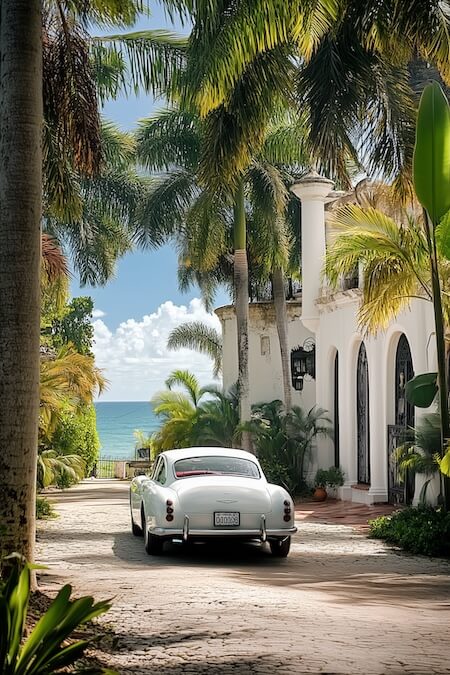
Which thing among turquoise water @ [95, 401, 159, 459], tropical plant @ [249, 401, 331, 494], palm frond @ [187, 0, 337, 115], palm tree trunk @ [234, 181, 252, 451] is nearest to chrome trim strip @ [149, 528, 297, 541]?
palm frond @ [187, 0, 337, 115]

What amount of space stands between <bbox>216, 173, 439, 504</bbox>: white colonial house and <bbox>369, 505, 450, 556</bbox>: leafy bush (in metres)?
2.37

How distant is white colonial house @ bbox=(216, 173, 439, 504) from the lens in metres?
20.2

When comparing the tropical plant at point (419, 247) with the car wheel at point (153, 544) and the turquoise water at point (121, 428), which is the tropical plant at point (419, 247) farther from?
the turquoise water at point (121, 428)

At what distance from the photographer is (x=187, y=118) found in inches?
1110

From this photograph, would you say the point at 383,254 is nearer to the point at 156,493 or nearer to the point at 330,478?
the point at 156,493

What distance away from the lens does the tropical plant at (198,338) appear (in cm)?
4359

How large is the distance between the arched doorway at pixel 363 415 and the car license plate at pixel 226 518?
447 inches

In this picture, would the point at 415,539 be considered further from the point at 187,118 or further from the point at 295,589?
the point at 187,118

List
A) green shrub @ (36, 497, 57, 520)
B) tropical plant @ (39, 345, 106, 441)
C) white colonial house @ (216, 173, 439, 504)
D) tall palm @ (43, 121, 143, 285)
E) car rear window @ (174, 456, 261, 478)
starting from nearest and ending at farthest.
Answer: car rear window @ (174, 456, 261, 478) < green shrub @ (36, 497, 57, 520) < white colonial house @ (216, 173, 439, 504) < tropical plant @ (39, 345, 106, 441) < tall palm @ (43, 121, 143, 285)

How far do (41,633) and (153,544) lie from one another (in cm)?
806

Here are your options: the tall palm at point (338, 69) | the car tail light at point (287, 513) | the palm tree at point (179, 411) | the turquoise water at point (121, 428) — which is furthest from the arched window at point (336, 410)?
the turquoise water at point (121, 428)

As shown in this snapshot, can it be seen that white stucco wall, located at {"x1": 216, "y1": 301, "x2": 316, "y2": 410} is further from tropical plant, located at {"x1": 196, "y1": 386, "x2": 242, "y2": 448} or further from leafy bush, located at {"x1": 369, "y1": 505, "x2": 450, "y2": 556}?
leafy bush, located at {"x1": 369, "y1": 505, "x2": 450, "y2": 556}

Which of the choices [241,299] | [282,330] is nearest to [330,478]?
[241,299]

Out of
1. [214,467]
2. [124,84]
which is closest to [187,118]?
[124,84]
